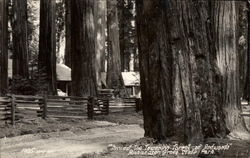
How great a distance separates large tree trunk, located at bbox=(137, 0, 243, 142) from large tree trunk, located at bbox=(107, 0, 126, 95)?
78.4ft

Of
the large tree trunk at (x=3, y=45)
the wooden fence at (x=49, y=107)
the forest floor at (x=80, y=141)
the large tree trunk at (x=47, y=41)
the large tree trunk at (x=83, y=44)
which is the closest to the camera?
the forest floor at (x=80, y=141)

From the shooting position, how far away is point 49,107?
1596 cm

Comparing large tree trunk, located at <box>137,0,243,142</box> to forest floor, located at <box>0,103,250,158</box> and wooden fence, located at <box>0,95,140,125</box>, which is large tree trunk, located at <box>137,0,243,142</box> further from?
wooden fence, located at <box>0,95,140,125</box>

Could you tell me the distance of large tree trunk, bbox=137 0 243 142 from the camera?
688 cm

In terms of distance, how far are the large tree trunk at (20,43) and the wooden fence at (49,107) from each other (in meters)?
7.65

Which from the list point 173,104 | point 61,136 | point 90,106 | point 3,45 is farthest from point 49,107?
point 173,104

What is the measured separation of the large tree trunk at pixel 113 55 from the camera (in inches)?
1249

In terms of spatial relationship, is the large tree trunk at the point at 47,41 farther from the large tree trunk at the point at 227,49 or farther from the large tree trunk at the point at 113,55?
the large tree trunk at the point at 227,49

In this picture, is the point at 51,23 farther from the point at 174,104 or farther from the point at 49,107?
the point at 174,104

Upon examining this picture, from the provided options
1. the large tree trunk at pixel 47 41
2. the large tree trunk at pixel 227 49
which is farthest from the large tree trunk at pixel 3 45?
the large tree trunk at pixel 227 49

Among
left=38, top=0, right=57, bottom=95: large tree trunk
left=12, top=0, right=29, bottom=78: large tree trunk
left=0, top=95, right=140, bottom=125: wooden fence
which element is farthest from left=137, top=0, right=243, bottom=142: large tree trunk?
left=12, top=0, right=29, bottom=78: large tree trunk

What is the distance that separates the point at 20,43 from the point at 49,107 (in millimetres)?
10579

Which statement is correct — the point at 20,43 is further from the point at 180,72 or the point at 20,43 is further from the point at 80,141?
the point at 180,72

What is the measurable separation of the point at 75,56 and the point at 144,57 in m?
11.0
